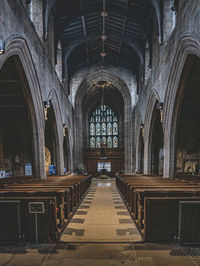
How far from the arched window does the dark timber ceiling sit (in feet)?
36.6

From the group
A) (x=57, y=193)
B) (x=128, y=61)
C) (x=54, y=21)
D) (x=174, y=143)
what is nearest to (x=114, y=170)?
(x=128, y=61)

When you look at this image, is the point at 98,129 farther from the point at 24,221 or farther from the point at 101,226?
the point at 24,221

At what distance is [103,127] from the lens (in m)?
29.7

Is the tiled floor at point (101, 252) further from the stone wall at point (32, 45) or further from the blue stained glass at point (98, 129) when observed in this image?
the blue stained glass at point (98, 129)

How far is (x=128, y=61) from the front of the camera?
18516 mm

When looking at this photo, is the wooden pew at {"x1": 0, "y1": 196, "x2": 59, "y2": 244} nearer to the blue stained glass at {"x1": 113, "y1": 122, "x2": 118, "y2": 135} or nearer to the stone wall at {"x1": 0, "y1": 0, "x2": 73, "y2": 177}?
the stone wall at {"x1": 0, "y1": 0, "x2": 73, "y2": 177}

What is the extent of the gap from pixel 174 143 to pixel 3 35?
7726mm

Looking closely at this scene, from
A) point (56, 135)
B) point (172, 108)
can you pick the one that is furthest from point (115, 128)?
point (172, 108)

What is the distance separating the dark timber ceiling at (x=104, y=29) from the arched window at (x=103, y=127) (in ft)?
36.6

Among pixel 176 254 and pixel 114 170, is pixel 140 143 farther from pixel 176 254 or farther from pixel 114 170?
pixel 176 254

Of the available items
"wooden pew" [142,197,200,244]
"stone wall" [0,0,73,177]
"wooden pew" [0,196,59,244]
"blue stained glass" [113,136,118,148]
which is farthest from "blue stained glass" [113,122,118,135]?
"wooden pew" [0,196,59,244]

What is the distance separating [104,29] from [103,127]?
1666 cm

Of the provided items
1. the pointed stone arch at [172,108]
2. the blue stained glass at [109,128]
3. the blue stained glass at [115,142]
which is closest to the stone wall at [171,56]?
the pointed stone arch at [172,108]

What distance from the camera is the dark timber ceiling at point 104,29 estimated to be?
11.6 metres
